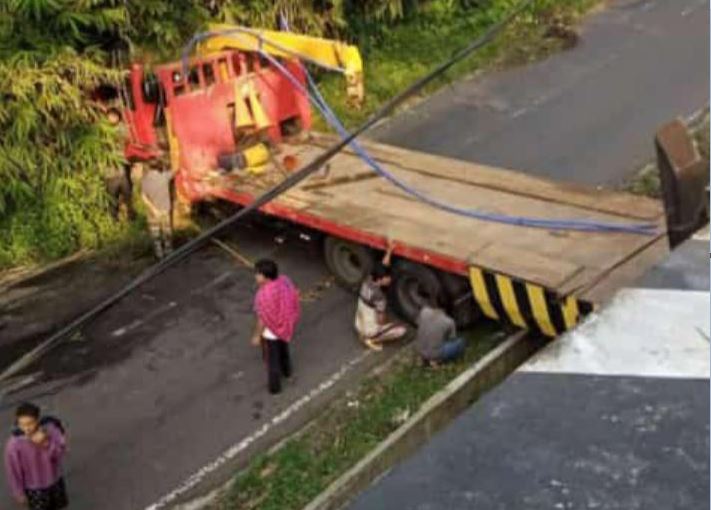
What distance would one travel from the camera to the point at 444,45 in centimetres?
2011

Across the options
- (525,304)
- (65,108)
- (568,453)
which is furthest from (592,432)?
(65,108)

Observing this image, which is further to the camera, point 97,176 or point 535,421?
point 97,176

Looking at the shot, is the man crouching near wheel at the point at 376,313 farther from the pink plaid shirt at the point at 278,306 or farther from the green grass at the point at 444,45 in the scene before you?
the green grass at the point at 444,45

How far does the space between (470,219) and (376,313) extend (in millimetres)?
1314

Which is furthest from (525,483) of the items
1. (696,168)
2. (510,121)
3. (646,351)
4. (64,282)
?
(510,121)

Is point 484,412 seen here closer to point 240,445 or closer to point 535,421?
point 535,421

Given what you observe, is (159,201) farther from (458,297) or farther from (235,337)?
(458,297)

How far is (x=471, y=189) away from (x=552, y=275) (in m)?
2.33

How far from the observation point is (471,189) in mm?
12406

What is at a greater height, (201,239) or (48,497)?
(201,239)

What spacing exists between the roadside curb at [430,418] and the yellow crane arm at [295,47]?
365 cm

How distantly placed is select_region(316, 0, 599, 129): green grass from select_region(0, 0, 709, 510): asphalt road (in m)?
Answer: 0.66

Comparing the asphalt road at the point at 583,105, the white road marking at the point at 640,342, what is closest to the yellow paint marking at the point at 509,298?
the asphalt road at the point at 583,105

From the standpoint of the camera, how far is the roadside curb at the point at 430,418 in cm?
884
